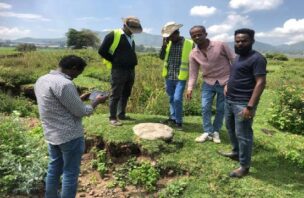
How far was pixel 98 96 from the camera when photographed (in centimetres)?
461

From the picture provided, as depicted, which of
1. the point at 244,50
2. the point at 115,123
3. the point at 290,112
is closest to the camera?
the point at 244,50

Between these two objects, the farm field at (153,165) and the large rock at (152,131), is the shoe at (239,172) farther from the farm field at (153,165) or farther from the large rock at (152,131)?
the large rock at (152,131)

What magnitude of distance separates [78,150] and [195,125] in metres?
3.56

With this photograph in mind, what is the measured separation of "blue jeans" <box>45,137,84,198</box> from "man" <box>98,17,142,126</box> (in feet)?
7.52

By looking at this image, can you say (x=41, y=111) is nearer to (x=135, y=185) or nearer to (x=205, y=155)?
(x=135, y=185)

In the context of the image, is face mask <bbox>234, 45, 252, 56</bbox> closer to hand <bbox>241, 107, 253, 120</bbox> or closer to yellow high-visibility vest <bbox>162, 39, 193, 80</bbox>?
hand <bbox>241, 107, 253, 120</bbox>

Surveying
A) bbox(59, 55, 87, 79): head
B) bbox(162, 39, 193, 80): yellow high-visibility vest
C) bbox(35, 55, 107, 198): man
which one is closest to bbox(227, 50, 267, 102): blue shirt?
bbox(162, 39, 193, 80): yellow high-visibility vest

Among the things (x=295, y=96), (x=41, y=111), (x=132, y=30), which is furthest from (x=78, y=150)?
(x=295, y=96)

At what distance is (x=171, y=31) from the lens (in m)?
6.35

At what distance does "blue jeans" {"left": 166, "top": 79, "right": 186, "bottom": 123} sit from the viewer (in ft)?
Result: 21.6

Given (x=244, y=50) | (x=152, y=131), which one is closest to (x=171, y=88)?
(x=152, y=131)

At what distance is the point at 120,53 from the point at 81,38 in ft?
233

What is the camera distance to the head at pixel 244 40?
4.84m

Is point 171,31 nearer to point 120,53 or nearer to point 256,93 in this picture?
point 120,53
